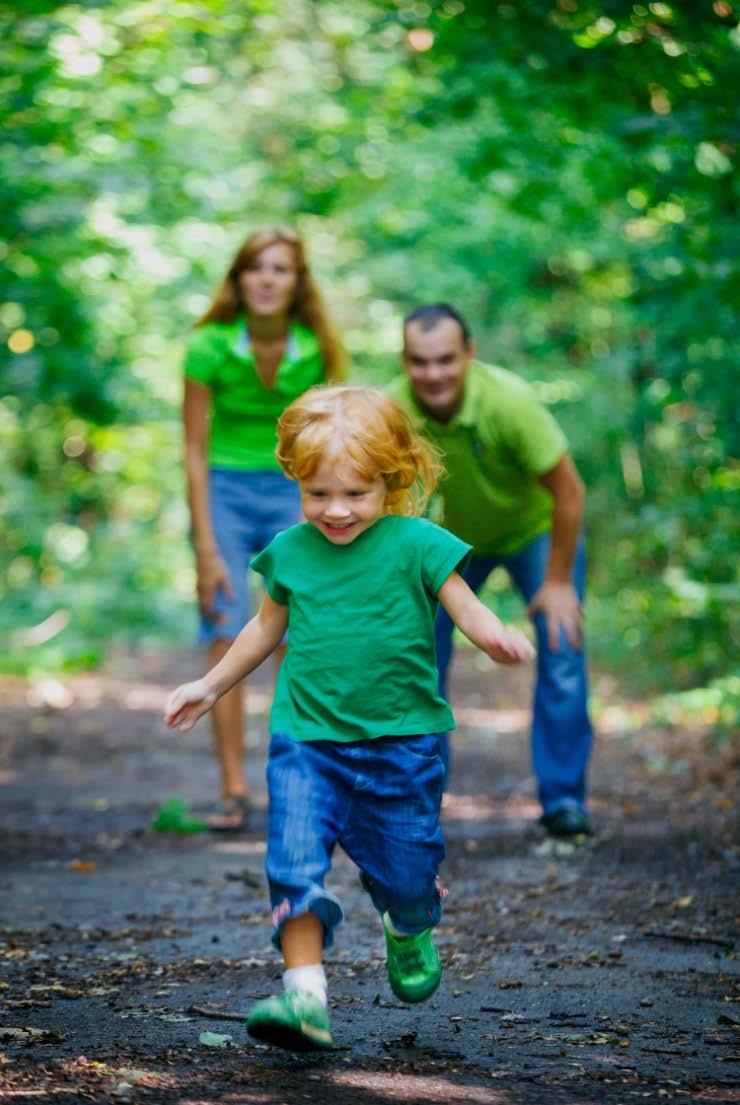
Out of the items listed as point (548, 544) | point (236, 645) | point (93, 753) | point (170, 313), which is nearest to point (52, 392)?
point (170, 313)

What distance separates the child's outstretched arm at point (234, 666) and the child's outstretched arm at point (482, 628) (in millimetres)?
392

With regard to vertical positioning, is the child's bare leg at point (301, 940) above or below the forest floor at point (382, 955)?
above

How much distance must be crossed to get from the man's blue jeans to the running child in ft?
7.59

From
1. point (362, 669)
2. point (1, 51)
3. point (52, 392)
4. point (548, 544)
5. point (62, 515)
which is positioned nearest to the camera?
point (362, 669)

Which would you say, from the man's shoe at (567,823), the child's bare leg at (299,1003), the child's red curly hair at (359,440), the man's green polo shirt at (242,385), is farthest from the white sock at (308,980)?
the man's green polo shirt at (242,385)

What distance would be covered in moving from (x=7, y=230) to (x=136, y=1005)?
6.21 m

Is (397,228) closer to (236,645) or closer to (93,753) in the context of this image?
(93,753)

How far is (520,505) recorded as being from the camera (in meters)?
5.51

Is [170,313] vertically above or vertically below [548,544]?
below

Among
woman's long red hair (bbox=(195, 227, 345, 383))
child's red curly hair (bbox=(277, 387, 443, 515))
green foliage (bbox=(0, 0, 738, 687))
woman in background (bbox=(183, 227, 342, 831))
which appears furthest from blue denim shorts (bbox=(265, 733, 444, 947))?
green foliage (bbox=(0, 0, 738, 687))

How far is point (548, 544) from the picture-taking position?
18.4 ft

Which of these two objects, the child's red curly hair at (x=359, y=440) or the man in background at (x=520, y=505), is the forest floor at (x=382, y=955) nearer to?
the man in background at (x=520, y=505)

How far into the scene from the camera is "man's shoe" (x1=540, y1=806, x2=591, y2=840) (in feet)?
18.2

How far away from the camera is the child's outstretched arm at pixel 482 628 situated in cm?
301
